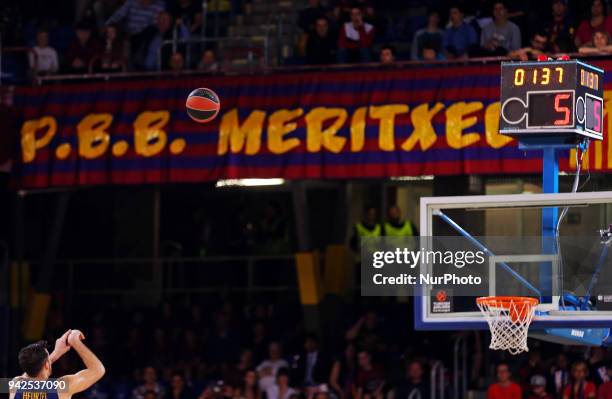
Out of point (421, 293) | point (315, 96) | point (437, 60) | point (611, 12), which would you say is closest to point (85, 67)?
point (315, 96)

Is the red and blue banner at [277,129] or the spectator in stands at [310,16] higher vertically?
the spectator in stands at [310,16]

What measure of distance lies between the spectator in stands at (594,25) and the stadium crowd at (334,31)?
1 cm

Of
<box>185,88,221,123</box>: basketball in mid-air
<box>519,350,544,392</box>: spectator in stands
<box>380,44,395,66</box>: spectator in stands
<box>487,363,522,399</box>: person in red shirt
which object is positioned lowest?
<box>487,363,522,399</box>: person in red shirt

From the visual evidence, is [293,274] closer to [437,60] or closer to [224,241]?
[224,241]

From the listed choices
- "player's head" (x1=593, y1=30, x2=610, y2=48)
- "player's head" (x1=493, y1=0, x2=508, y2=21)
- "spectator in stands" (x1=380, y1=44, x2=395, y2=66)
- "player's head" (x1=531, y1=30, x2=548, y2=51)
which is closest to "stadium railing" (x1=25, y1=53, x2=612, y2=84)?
"spectator in stands" (x1=380, y1=44, x2=395, y2=66)

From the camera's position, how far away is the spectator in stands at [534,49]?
20547 mm

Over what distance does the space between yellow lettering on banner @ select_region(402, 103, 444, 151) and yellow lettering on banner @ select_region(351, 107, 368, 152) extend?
63 cm

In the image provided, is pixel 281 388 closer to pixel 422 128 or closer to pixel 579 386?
pixel 422 128

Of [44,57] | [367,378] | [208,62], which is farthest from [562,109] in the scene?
[44,57]

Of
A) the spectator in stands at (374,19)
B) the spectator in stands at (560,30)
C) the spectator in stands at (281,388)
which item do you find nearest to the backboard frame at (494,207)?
the spectator in stands at (281,388)

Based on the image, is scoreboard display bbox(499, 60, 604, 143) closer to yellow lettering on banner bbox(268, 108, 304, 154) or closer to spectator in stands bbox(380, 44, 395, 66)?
spectator in stands bbox(380, 44, 395, 66)

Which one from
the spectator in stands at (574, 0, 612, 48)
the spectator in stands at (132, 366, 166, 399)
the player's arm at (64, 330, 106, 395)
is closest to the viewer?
the player's arm at (64, 330, 106, 395)

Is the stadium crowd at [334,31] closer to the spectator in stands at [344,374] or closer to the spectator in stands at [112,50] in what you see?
the spectator in stands at [112,50]

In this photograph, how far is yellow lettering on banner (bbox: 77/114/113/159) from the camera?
22797 mm
